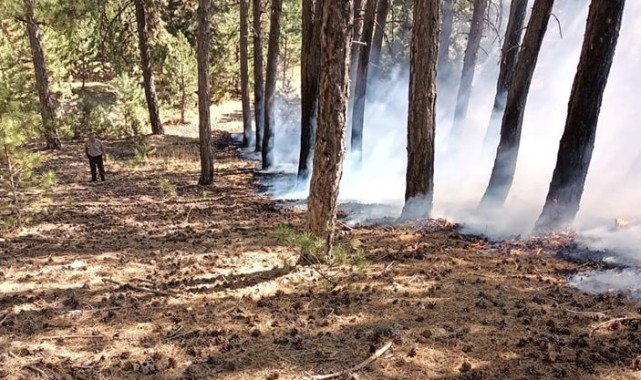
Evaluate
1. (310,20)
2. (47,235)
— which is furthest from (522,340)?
(310,20)

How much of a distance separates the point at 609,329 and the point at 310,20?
10937 mm

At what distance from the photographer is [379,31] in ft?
60.5

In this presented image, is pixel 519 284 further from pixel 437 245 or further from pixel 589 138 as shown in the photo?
pixel 589 138

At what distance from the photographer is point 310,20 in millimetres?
12906

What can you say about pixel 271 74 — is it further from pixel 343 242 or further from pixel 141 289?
pixel 141 289

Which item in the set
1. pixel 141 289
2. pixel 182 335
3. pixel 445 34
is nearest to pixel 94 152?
pixel 141 289

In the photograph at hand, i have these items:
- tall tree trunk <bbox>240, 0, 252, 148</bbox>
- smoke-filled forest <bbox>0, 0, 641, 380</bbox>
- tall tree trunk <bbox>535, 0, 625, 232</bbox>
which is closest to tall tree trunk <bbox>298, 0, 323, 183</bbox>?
smoke-filled forest <bbox>0, 0, 641, 380</bbox>

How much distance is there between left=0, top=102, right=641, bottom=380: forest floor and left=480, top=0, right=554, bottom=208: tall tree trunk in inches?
79.5

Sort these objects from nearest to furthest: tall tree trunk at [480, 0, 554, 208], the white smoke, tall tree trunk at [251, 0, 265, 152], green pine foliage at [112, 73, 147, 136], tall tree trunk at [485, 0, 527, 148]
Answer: the white smoke < tall tree trunk at [480, 0, 554, 208] < tall tree trunk at [485, 0, 527, 148] < tall tree trunk at [251, 0, 265, 152] < green pine foliage at [112, 73, 147, 136]

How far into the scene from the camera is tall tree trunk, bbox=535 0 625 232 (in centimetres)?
721

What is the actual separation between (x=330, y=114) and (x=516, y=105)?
19.1ft

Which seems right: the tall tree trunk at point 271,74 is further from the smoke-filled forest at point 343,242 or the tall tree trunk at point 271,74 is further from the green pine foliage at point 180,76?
the green pine foliage at point 180,76

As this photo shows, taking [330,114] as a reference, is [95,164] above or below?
below

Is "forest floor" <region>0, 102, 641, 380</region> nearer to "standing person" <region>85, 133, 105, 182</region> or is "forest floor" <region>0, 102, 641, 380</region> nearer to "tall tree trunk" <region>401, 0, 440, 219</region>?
"tall tree trunk" <region>401, 0, 440, 219</region>
